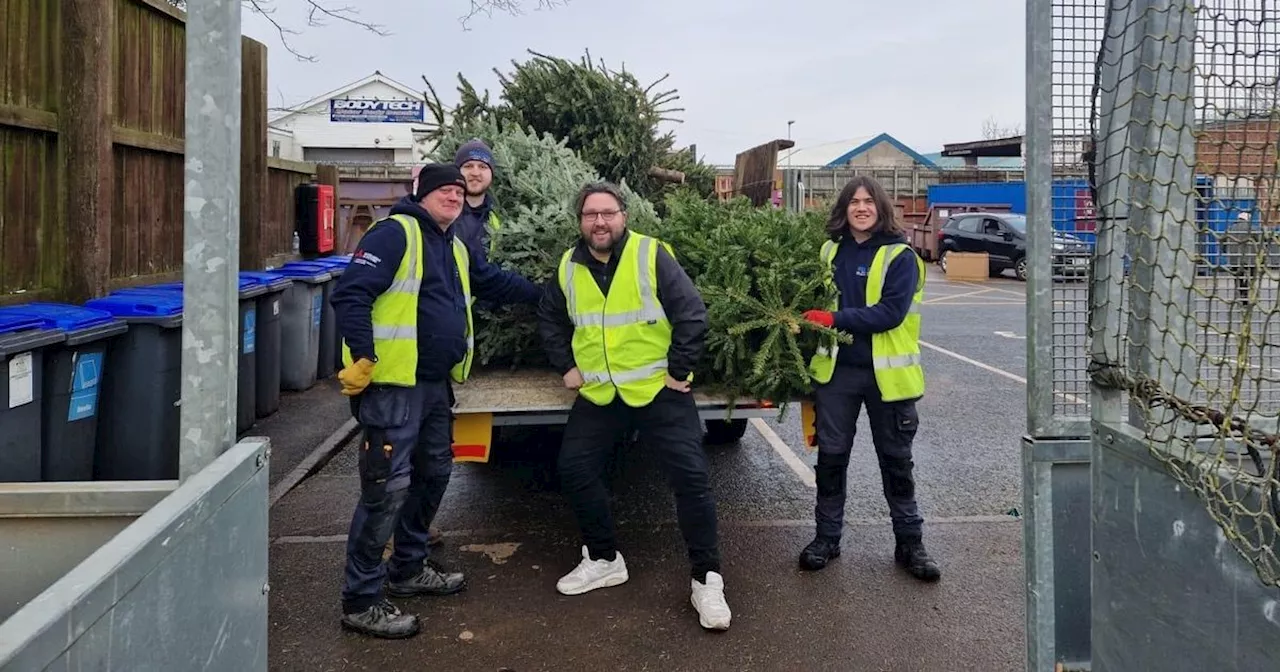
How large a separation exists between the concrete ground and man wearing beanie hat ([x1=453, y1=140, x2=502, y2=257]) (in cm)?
166

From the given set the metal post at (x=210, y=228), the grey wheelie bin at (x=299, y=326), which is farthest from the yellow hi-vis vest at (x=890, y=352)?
the grey wheelie bin at (x=299, y=326)

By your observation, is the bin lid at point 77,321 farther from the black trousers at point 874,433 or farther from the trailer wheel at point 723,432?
the trailer wheel at point 723,432

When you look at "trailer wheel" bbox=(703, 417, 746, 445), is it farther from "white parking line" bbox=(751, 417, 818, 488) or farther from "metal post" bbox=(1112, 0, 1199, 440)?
"metal post" bbox=(1112, 0, 1199, 440)

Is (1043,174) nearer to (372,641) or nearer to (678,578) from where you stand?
(678,578)

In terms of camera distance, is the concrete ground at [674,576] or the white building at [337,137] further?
the white building at [337,137]

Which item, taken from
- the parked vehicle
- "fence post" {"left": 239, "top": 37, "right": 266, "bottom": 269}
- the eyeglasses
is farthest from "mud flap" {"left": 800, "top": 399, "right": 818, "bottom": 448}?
the parked vehicle

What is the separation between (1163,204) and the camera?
201 cm

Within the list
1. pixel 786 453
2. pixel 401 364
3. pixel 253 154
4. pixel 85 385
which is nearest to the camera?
pixel 401 364

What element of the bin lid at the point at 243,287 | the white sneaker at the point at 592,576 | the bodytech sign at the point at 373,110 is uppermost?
the bodytech sign at the point at 373,110

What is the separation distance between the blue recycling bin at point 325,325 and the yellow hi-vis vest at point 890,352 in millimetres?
5823

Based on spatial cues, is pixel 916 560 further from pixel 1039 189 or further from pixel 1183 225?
pixel 1183 225

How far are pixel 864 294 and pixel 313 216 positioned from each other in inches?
323

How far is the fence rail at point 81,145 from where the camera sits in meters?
5.16

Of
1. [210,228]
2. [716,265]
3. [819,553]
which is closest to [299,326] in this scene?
[716,265]
